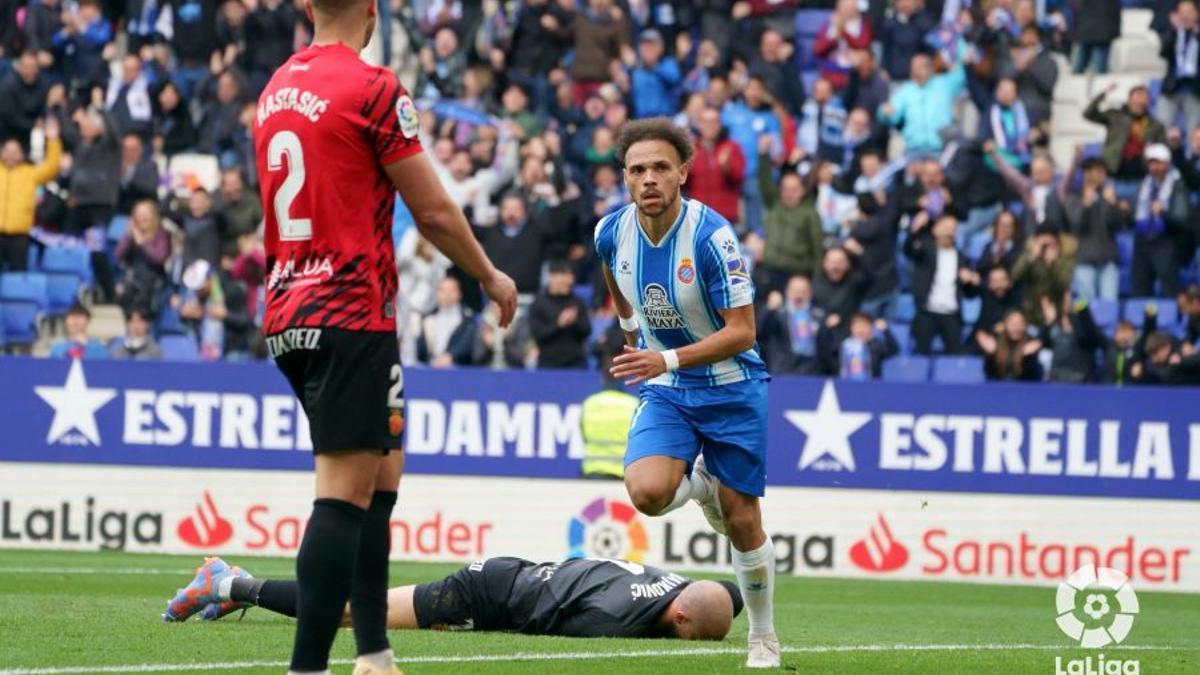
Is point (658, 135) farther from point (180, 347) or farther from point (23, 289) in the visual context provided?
point (23, 289)

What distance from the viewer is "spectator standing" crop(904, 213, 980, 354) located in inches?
740

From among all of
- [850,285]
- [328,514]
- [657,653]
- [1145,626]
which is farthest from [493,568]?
[850,285]

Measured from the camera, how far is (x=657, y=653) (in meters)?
8.52

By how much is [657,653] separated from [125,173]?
45.7ft

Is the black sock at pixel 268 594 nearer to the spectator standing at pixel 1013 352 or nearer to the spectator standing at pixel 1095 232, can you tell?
the spectator standing at pixel 1013 352

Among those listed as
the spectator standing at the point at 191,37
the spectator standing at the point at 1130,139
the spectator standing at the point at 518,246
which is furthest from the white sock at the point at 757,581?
the spectator standing at the point at 191,37

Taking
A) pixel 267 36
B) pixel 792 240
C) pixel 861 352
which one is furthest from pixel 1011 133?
pixel 267 36

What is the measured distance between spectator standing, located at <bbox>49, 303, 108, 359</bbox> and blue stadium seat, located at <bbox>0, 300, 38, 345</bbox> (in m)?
0.54

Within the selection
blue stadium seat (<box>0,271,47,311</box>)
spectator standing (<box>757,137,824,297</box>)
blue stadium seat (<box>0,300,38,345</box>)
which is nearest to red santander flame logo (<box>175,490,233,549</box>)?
blue stadium seat (<box>0,300,38,345</box>)

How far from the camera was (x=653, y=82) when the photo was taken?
21312mm

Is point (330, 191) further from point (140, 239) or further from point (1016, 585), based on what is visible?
point (140, 239)

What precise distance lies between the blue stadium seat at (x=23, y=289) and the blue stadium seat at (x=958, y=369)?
899cm

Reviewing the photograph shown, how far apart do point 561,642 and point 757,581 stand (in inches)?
40.1

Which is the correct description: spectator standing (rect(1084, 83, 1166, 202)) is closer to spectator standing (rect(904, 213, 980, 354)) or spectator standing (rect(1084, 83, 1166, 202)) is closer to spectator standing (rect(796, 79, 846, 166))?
spectator standing (rect(904, 213, 980, 354))
